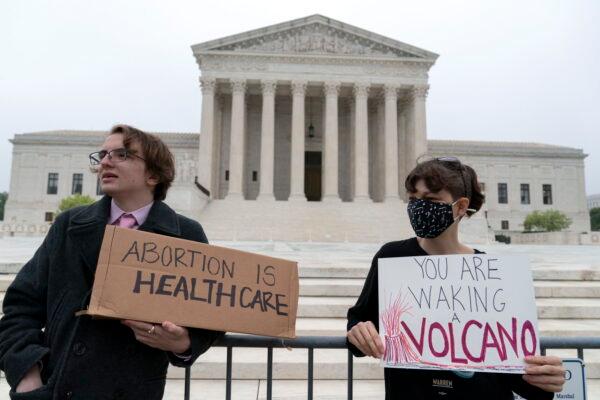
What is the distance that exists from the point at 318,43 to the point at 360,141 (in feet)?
33.3

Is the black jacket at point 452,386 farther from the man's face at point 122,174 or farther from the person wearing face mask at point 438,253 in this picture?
the man's face at point 122,174

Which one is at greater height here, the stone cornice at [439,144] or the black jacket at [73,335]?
the stone cornice at [439,144]

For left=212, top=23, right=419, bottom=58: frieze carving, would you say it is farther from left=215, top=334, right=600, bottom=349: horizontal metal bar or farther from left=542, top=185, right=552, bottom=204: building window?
left=215, top=334, right=600, bottom=349: horizontal metal bar

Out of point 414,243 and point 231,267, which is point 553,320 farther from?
point 231,267

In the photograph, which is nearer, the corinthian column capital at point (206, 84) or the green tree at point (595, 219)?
the corinthian column capital at point (206, 84)

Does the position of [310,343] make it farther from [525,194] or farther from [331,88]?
[525,194]

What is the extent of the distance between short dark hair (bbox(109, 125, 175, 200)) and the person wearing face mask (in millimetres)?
1454

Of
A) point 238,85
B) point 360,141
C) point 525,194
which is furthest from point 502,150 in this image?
point 238,85

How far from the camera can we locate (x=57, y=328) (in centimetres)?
226

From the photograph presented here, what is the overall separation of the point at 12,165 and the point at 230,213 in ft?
132

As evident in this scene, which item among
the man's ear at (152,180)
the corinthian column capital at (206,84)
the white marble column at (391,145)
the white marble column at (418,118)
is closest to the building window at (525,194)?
the white marble column at (418,118)

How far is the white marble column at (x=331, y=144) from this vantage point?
37.6m

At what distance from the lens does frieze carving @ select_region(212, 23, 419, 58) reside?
39156 millimetres

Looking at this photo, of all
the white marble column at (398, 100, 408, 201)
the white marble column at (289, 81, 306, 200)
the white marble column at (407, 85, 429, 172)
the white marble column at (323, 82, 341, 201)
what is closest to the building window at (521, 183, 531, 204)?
the white marble column at (398, 100, 408, 201)
